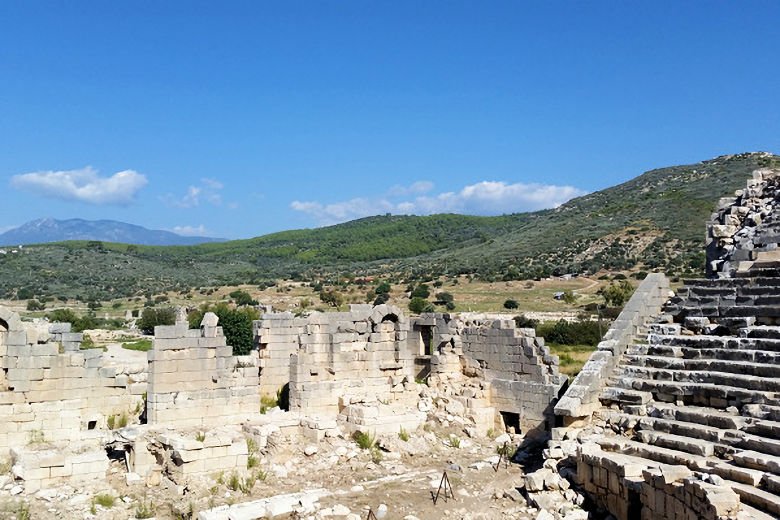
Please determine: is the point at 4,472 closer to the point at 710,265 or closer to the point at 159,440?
the point at 159,440

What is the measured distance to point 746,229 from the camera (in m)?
16.7

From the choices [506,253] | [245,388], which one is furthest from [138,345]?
[506,253]

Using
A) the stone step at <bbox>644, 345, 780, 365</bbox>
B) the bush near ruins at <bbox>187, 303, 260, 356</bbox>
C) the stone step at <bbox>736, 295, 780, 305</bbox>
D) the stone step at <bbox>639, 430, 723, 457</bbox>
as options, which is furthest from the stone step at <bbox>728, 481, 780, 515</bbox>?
the bush near ruins at <bbox>187, 303, 260, 356</bbox>

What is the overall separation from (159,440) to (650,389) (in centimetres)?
827

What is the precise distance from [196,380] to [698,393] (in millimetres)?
8602

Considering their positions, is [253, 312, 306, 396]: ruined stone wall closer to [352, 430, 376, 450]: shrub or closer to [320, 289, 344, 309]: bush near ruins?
[352, 430, 376, 450]: shrub

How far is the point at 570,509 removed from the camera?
10.4 meters

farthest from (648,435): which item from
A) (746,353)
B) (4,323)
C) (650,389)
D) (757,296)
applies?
(4,323)

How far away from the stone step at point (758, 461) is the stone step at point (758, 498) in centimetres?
38

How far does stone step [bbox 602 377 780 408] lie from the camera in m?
10.4

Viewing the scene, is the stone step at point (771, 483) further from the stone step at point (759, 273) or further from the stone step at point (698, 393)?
the stone step at point (759, 273)

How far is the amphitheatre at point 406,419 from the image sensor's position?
1004 centimetres

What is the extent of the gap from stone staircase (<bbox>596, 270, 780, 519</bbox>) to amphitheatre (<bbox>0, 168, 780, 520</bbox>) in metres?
0.03

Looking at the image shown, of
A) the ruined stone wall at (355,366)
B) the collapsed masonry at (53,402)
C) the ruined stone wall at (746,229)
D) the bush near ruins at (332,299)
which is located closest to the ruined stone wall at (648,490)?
the ruined stone wall at (355,366)
